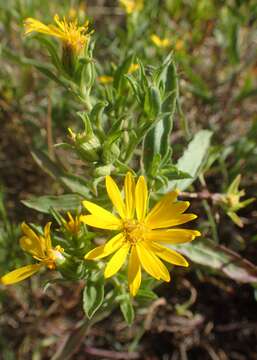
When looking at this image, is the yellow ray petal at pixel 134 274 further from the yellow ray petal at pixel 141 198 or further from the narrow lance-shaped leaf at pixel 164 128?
the narrow lance-shaped leaf at pixel 164 128

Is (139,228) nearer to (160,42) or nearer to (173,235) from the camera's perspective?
(173,235)

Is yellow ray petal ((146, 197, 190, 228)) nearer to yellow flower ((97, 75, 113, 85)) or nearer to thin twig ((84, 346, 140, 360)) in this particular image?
yellow flower ((97, 75, 113, 85))

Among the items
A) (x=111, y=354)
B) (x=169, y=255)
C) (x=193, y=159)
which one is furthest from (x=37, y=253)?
(x=111, y=354)

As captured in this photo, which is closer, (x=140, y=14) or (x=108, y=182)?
(x=108, y=182)

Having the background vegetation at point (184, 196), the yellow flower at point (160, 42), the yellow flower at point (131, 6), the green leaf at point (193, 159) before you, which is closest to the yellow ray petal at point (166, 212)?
the green leaf at point (193, 159)

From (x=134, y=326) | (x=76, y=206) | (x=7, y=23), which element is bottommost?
(x=134, y=326)

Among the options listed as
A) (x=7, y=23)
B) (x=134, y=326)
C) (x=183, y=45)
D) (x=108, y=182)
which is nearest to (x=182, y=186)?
(x=108, y=182)

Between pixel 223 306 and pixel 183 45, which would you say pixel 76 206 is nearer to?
pixel 223 306
